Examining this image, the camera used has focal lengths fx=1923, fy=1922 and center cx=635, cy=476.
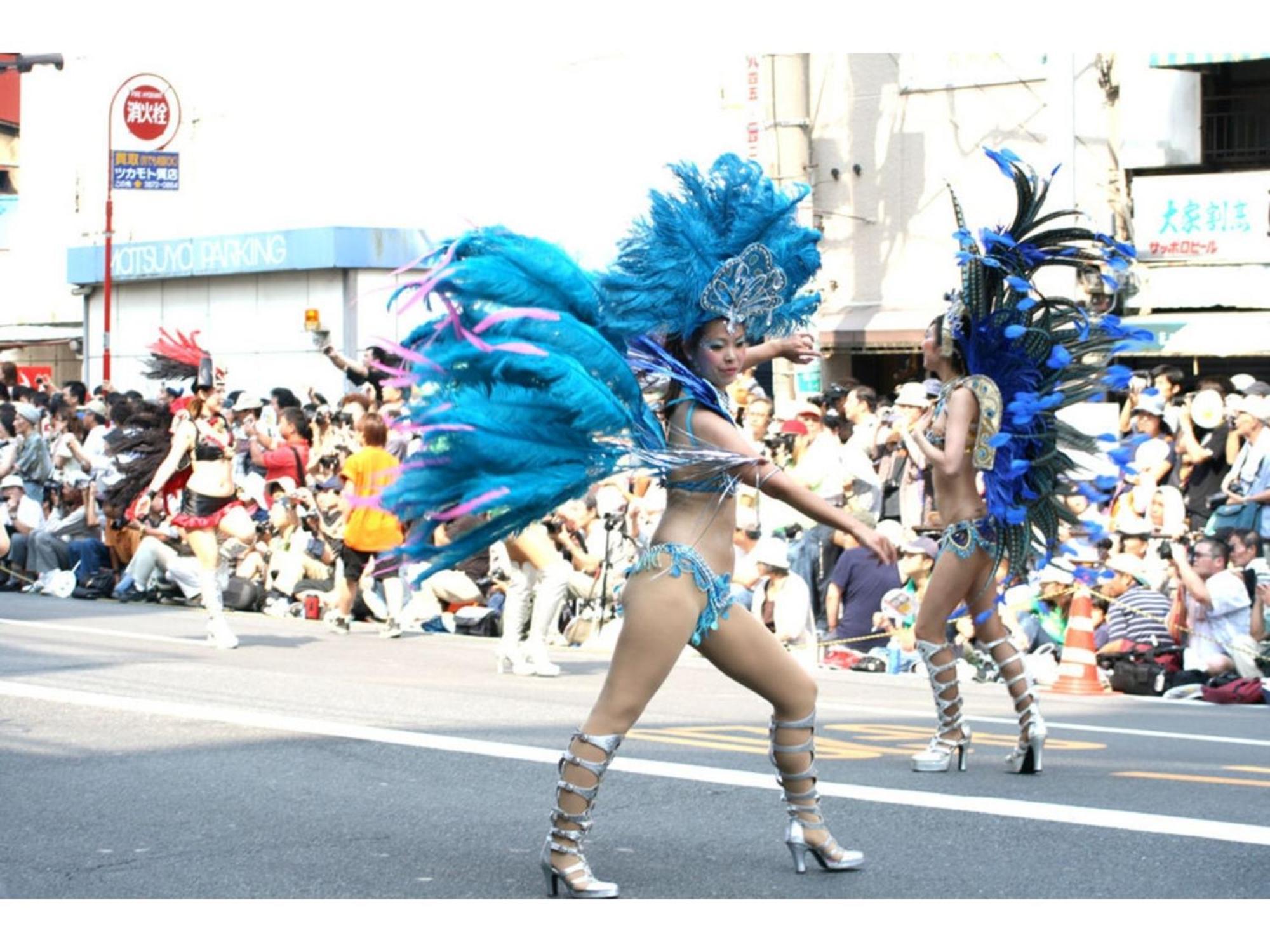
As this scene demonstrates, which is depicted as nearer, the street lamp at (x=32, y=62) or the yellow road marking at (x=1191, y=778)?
the yellow road marking at (x=1191, y=778)

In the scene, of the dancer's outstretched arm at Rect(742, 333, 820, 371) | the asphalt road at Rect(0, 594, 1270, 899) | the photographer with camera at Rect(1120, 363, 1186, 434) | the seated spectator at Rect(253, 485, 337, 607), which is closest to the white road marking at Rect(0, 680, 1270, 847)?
the asphalt road at Rect(0, 594, 1270, 899)

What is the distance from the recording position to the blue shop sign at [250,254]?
107 ft

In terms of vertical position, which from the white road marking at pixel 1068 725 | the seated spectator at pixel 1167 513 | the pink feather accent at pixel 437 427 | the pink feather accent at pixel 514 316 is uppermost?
the pink feather accent at pixel 514 316

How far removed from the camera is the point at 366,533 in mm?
14602

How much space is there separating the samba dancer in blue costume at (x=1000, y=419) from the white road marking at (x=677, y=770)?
80cm

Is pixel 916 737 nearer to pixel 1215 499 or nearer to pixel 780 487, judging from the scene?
pixel 780 487

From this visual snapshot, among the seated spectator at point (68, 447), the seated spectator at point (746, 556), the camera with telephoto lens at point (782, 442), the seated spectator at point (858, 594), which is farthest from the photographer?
the seated spectator at point (68, 447)

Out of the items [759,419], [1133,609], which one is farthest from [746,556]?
[1133,609]

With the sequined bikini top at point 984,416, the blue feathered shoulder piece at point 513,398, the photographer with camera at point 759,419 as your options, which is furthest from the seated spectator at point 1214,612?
the blue feathered shoulder piece at point 513,398

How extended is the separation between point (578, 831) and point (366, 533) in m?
8.77

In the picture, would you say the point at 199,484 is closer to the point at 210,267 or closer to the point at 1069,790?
the point at 1069,790

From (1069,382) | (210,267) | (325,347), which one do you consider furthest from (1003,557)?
(210,267)

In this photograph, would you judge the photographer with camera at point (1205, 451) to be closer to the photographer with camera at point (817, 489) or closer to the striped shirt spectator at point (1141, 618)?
the striped shirt spectator at point (1141, 618)

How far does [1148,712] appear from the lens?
11.4m
